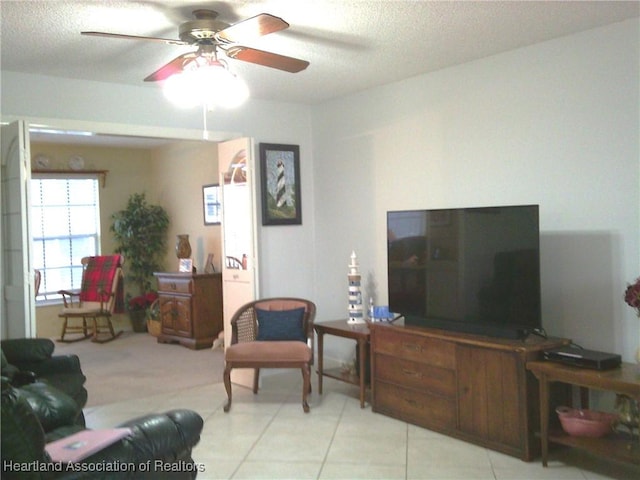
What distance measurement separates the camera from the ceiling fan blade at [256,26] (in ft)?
8.93

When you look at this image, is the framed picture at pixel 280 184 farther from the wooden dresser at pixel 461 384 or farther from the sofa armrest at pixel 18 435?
the sofa armrest at pixel 18 435

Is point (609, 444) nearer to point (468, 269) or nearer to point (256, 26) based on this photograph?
point (468, 269)

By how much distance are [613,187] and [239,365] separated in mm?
2780

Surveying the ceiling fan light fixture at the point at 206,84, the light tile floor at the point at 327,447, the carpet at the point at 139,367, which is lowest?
the light tile floor at the point at 327,447

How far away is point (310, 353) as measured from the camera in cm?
439

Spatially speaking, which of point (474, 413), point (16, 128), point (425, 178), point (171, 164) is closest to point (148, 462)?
point (474, 413)

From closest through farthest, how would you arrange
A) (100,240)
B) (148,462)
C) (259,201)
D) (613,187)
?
(148,462)
(613,187)
(259,201)
(100,240)

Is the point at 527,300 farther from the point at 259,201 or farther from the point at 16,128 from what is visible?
the point at 16,128

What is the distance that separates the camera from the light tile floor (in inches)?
127

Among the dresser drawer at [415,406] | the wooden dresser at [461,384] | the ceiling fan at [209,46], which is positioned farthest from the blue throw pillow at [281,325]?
the ceiling fan at [209,46]

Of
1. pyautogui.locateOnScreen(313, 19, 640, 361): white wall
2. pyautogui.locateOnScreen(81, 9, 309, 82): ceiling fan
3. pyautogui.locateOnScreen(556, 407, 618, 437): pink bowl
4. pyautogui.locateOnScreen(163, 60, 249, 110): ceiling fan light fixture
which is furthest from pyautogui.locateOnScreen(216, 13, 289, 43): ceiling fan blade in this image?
pyautogui.locateOnScreen(556, 407, 618, 437): pink bowl

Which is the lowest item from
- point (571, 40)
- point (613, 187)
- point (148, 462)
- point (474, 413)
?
point (474, 413)

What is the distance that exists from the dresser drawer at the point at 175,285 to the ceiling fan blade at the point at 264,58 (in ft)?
13.0

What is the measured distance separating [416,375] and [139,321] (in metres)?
5.11
